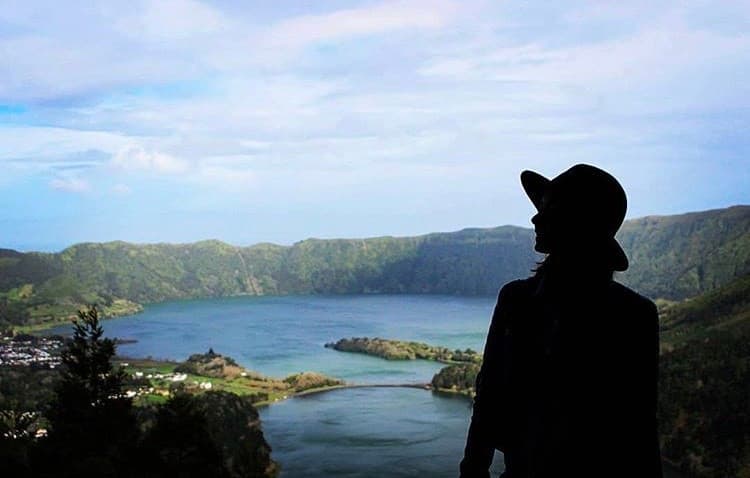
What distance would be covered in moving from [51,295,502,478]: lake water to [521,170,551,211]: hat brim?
4016 cm

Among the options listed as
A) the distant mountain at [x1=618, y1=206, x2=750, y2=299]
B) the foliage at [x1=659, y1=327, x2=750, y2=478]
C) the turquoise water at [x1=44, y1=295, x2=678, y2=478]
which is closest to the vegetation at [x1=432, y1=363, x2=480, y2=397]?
the turquoise water at [x1=44, y1=295, x2=678, y2=478]

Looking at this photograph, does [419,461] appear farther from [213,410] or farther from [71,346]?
[71,346]

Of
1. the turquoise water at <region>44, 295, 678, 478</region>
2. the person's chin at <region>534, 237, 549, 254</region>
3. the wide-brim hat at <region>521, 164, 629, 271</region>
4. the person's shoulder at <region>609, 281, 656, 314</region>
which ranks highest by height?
the wide-brim hat at <region>521, 164, 629, 271</region>

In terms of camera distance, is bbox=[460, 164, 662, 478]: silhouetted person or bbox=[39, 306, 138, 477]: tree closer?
bbox=[460, 164, 662, 478]: silhouetted person

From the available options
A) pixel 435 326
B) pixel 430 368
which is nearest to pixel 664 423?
pixel 430 368

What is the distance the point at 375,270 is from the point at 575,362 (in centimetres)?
19670

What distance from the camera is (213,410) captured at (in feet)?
179

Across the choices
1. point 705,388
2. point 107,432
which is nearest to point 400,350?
point 705,388

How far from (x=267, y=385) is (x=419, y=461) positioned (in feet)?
109

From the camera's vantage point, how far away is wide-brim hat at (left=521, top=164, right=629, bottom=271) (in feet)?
8.46

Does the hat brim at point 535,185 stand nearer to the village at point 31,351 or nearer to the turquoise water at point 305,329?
the village at point 31,351

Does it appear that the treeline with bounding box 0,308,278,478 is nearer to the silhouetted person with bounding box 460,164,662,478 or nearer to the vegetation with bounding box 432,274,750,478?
the silhouetted person with bounding box 460,164,662,478

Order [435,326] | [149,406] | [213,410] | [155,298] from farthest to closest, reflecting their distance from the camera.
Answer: [155,298]
[435,326]
[213,410]
[149,406]

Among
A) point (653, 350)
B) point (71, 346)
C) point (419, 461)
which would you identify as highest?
point (653, 350)
